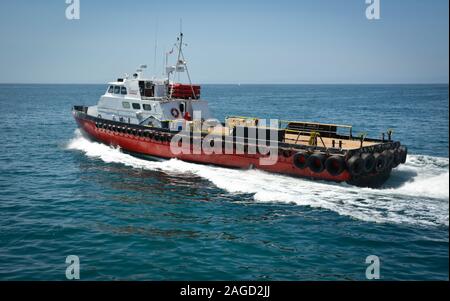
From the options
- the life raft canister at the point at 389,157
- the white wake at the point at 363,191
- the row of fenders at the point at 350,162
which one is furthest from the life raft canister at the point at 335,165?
the life raft canister at the point at 389,157

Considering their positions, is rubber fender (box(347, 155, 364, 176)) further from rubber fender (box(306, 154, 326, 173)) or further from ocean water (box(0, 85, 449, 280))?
rubber fender (box(306, 154, 326, 173))

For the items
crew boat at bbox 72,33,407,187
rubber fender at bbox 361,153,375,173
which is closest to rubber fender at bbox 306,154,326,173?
crew boat at bbox 72,33,407,187

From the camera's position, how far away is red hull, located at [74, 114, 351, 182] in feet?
62.0

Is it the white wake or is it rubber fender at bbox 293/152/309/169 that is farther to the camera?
rubber fender at bbox 293/152/309/169

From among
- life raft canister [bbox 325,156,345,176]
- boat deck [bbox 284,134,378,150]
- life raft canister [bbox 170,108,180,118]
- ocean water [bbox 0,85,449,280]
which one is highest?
life raft canister [bbox 170,108,180,118]

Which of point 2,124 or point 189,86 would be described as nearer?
point 189,86

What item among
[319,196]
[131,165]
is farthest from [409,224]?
[131,165]

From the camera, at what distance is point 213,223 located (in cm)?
1434

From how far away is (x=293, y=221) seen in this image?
14.3 meters

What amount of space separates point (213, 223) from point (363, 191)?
7.45 meters

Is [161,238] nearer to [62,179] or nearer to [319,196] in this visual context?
[319,196]

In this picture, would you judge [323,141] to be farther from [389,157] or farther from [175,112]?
[175,112]

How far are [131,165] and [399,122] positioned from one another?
3489 cm

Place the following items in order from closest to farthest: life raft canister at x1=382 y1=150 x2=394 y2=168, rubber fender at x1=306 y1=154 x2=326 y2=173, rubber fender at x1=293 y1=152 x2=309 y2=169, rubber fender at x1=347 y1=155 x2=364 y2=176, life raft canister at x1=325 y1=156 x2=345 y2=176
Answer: rubber fender at x1=347 y1=155 x2=364 y2=176 < life raft canister at x1=325 y1=156 x2=345 y2=176 < rubber fender at x1=306 y1=154 x2=326 y2=173 < life raft canister at x1=382 y1=150 x2=394 y2=168 < rubber fender at x1=293 y1=152 x2=309 y2=169
